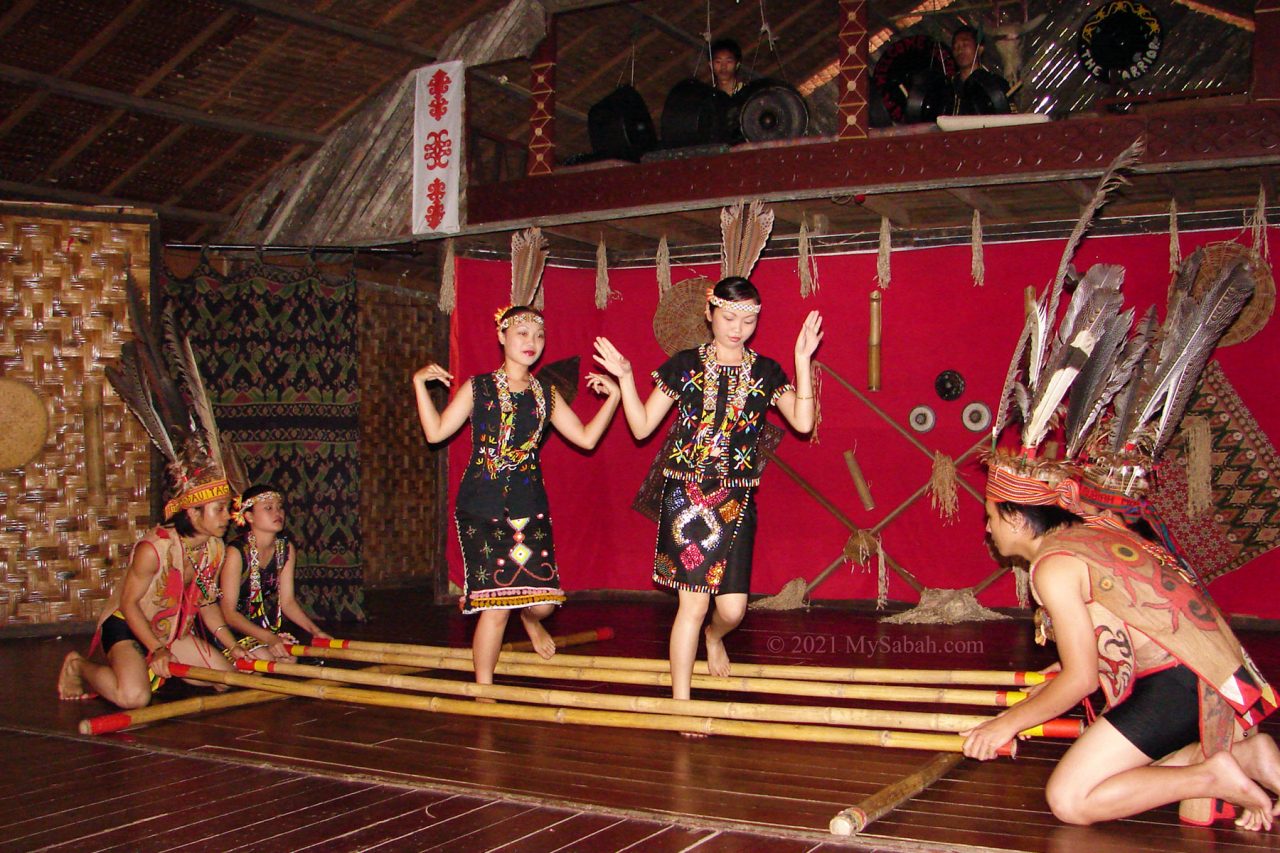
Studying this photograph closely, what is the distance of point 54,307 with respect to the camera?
578 centimetres

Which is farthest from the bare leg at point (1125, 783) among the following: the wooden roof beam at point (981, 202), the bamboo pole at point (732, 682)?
the wooden roof beam at point (981, 202)

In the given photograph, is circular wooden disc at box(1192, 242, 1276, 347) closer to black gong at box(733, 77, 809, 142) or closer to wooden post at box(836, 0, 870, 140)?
wooden post at box(836, 0, 870, 140)

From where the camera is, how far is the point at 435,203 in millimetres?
6434

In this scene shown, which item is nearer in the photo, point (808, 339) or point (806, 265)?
point (808, 339)

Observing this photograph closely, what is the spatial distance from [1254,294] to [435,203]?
448 centimetres

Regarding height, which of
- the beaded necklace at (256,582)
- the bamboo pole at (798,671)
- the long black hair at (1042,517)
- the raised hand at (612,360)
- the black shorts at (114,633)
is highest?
the raised hand at (612,360)

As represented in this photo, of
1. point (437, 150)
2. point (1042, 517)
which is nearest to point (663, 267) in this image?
point (437, 150)

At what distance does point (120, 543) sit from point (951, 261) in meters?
4.86

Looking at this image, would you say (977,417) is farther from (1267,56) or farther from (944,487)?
(1267,56)

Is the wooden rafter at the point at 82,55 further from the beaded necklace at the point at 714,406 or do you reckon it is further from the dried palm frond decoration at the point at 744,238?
the beaded necklace at the point at 714,406

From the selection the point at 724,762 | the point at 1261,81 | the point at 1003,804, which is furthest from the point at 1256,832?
the point at 1261,81

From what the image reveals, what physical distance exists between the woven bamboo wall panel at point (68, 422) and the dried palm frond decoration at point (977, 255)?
442 cm

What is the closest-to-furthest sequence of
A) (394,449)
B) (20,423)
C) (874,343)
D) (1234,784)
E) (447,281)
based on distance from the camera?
1. (1234,784)
2. (20,423)
3. (874,343)
4. (447,281)
5. (394,449)

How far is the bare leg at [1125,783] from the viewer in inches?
96.0
